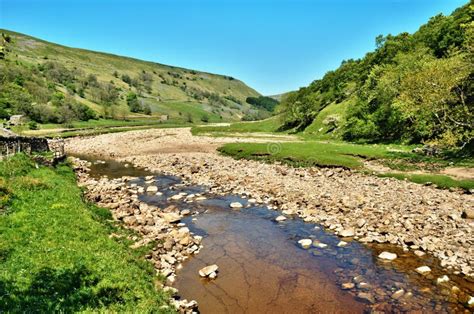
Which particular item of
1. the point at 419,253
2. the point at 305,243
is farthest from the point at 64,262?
the point at 419,253

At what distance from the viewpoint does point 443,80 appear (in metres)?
35.0

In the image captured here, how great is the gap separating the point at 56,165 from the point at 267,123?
101 meters

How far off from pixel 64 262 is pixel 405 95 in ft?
130

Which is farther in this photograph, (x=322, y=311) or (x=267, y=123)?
(x=267, y=123)

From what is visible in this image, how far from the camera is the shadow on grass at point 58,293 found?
9250 mm

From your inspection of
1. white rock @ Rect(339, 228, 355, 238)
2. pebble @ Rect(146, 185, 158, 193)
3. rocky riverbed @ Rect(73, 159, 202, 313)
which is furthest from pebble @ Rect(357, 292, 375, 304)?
pebble @ Rect(146, 185, 158, 193)

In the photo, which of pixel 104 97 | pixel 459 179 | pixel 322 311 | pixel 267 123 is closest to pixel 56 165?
pixel 322 311

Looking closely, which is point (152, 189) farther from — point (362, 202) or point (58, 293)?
point (58, 293)

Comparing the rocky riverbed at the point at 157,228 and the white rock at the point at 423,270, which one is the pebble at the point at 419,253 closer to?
the white rock at the point at 423,270

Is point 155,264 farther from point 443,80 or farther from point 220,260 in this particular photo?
point 443,80

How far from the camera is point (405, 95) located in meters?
37.9

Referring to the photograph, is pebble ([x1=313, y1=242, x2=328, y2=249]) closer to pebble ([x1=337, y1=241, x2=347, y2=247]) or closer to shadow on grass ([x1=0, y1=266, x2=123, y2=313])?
pebble ([x1=337, y1=241, x2=347, y2=247])

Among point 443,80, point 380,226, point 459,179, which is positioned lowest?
point 380,226

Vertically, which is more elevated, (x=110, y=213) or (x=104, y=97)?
(x=104, y=97)
